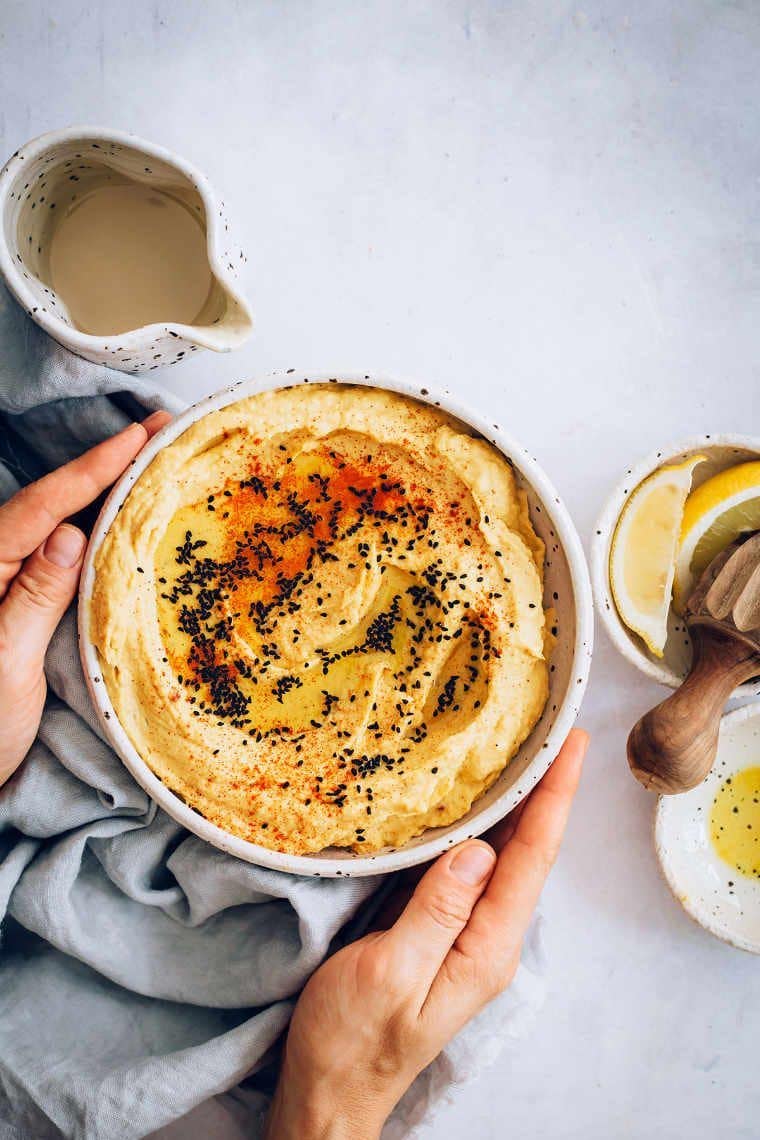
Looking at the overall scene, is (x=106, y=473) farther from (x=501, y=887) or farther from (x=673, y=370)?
(x=673, y=370)

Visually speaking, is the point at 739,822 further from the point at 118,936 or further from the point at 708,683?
the point at 118,936

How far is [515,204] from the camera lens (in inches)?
92.8

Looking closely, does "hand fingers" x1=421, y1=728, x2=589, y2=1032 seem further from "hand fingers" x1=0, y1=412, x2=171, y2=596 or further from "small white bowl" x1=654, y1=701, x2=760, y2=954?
"hand fingers" x1=0, y1=412, x2=171, y2=596

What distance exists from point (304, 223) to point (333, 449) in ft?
2.44

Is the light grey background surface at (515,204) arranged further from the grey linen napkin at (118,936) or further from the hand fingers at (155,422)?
the grey linen napkin at (118,936)

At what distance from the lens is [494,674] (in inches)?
74.7

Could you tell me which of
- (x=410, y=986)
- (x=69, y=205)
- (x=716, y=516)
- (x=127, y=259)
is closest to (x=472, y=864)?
(x=410, y=986)

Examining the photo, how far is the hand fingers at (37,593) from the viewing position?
1.93 metres

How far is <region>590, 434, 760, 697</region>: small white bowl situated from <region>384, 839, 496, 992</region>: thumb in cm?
57

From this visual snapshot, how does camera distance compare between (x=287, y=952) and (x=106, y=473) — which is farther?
(x=287, y=952)

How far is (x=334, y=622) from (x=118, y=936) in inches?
38.8

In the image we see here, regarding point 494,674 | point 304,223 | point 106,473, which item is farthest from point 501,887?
point 304,223

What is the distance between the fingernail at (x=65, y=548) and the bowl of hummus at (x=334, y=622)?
61 mm

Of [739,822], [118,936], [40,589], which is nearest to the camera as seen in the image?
[40,589]
